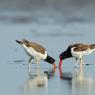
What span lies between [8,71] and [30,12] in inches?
446

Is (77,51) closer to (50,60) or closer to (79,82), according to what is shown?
(50,60)

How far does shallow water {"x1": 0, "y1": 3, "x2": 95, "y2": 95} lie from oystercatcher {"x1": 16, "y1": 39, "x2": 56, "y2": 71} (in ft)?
0.72

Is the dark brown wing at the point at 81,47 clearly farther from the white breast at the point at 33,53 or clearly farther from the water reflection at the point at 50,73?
the water reflection at the point at 50,73

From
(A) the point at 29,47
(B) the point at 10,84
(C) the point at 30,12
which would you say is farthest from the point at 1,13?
A: (B) the point at 10,84

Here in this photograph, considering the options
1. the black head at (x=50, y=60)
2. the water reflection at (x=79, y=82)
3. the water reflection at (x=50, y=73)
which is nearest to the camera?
the water reflection at (x=79, y=82)

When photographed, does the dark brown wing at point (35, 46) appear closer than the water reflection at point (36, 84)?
No

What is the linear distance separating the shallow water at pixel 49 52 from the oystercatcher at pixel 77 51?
0.22m

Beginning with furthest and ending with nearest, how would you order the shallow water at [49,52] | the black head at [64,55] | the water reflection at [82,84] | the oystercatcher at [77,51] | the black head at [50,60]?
1. the oystercatcher at [77,51]
2. the black head at [64,55]
3. the black head at [50,60]
4. the shallow water at [49,52]
5. the water reflection at [82,84]

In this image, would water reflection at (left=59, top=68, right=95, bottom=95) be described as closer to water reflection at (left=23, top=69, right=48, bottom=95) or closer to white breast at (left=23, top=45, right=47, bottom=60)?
water reflection at (left=23, top=69, right=48, bottom=95)

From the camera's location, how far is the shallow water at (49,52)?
16.9 m

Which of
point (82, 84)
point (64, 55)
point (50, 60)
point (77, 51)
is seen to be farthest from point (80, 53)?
point (82, 84)

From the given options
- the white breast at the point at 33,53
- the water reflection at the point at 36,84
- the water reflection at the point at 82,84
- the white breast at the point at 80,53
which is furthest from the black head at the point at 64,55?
the water reflection at the point at 36,84

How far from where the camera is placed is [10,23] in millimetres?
27750

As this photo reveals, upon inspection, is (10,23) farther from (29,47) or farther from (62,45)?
(29,47)
